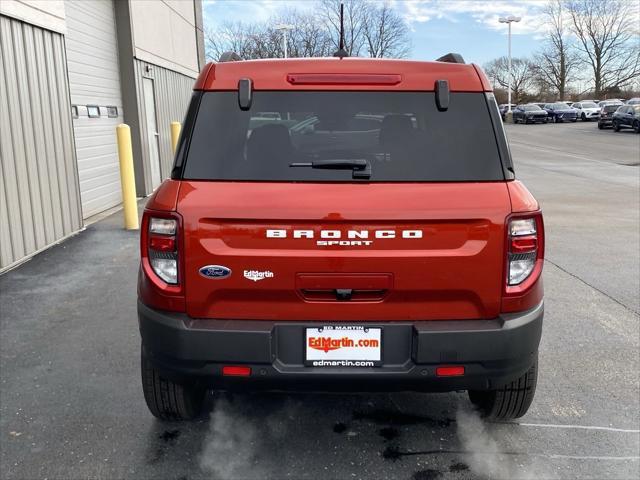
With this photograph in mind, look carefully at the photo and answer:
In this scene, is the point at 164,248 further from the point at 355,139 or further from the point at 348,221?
the point at 355,139

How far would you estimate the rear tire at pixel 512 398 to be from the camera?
310cm

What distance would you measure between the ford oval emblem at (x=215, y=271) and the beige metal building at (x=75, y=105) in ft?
16.4

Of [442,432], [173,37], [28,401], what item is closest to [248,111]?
[442,432]

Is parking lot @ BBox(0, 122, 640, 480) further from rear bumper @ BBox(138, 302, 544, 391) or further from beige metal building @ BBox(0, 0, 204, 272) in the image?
beige metal building @ BBox(0, 0, 204, 272)

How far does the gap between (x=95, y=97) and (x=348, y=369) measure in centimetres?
953

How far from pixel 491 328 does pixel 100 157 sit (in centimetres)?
965

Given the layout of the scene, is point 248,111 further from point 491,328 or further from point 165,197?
point 491,328

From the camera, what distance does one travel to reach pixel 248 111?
2.75 meters

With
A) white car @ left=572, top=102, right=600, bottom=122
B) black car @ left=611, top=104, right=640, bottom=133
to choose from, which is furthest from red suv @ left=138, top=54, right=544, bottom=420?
white car @ left=572, top=102, right=600, bottom=122

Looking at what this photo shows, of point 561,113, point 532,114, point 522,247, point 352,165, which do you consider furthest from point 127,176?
point 561,113

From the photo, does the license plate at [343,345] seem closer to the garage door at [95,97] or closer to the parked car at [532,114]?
the garage door at [95,97]

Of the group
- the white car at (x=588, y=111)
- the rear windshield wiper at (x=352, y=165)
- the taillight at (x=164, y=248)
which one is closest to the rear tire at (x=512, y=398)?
the rear windshield wiper at (x=352, y=165)

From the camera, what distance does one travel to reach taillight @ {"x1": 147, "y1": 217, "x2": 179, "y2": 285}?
2600 mm

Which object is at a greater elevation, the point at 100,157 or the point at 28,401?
the point at 100,157
